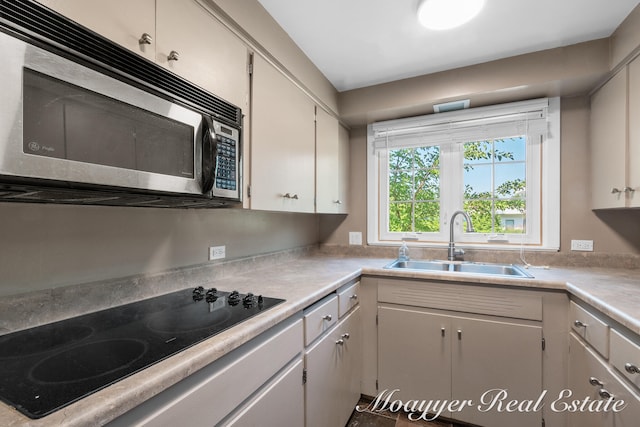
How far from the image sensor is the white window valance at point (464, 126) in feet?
6.81

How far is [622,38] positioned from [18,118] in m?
2.53

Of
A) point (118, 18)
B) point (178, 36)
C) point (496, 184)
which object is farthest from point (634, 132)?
point (118, 18)

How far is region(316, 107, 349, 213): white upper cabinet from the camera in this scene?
6.79 ft

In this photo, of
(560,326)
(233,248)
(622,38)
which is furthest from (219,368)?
(622,38)

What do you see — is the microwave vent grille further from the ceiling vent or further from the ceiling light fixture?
the ceiling vent

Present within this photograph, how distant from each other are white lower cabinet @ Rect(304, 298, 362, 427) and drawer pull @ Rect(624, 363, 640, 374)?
1125mm

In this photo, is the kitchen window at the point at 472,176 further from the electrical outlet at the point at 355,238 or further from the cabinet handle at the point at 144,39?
the cabinet handle at the point at 144,39

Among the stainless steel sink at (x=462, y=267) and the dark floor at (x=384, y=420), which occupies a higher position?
the stainless steel sink at (x=462, y=267)

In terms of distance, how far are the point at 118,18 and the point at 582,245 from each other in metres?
2.74

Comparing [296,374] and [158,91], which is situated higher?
[158,91]

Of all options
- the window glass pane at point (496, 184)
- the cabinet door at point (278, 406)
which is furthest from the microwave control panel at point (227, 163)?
the window glass pane at point (496, 184)

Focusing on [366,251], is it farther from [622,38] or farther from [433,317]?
[622,38]

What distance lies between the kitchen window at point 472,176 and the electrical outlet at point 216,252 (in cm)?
136

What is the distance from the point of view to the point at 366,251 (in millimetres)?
2564
